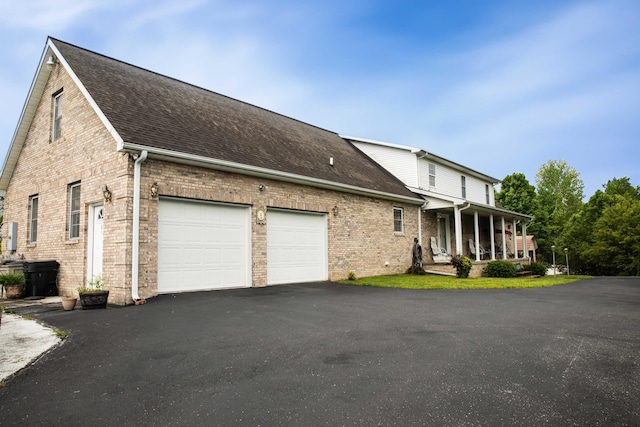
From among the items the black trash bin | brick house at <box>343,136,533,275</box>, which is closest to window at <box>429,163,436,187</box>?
brick house at <box>343,136,533,275</box>

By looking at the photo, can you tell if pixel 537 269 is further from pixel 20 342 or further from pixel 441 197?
pixel 20 342

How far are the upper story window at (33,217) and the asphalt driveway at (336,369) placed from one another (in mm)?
7642

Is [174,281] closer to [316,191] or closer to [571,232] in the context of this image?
[316,191]

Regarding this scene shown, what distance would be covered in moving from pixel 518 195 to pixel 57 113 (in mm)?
37696

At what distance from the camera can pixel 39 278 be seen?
1103 centimetres

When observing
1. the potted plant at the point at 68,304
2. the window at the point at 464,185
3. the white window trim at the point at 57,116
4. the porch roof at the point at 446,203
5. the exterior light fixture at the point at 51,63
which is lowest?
the potted plant at the point at 68,304

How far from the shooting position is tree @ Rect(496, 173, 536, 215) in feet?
125

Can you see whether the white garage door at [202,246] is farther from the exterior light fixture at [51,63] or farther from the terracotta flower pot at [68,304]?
the exterior light fixture at [51,63]

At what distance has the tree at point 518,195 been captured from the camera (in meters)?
38.2

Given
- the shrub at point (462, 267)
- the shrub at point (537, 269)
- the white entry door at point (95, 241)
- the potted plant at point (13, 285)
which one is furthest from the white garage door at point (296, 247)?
the shrub at point (537, 269)

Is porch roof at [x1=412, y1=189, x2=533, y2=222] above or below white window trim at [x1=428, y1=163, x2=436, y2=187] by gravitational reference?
below

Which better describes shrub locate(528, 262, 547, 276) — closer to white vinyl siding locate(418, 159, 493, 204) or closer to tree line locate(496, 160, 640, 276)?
white vinyl siding locate(418, 159, 493, 204)

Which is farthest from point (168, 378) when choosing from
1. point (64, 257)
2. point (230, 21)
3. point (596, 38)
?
point (596, 38)

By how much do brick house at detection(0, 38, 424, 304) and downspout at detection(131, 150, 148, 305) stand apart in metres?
0.02
